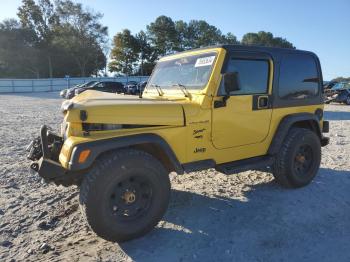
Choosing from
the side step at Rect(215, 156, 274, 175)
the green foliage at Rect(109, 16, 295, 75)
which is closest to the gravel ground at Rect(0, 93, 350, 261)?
the side step at Rect(215, 156, 274, 175)

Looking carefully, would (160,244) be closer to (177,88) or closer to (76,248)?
(76,248)

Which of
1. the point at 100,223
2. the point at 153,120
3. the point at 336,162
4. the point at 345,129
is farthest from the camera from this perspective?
the point at 345,129

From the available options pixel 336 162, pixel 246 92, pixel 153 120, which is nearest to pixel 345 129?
pixel 336 162

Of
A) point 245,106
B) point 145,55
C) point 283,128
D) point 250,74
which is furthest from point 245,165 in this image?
point 145,55

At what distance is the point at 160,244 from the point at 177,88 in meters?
2.12

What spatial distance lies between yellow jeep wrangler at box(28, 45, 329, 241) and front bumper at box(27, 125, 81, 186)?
1 centimetres

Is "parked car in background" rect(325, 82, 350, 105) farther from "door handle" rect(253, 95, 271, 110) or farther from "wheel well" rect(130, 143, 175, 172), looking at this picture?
"wheel well" rect(130, 143, 175, 172)

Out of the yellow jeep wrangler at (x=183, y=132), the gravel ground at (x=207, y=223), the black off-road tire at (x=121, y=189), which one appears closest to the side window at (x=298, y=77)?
the yellow jeep wrangler at (x=183, y=132)

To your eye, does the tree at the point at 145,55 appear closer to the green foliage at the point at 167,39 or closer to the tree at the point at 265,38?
the green foliage at the point at 167,39

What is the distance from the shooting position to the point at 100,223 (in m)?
3.88

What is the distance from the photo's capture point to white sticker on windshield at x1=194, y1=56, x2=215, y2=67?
190 inches

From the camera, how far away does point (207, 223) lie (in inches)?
179

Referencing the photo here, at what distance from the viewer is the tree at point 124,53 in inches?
2272

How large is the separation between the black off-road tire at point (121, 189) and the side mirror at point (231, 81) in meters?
1.33
